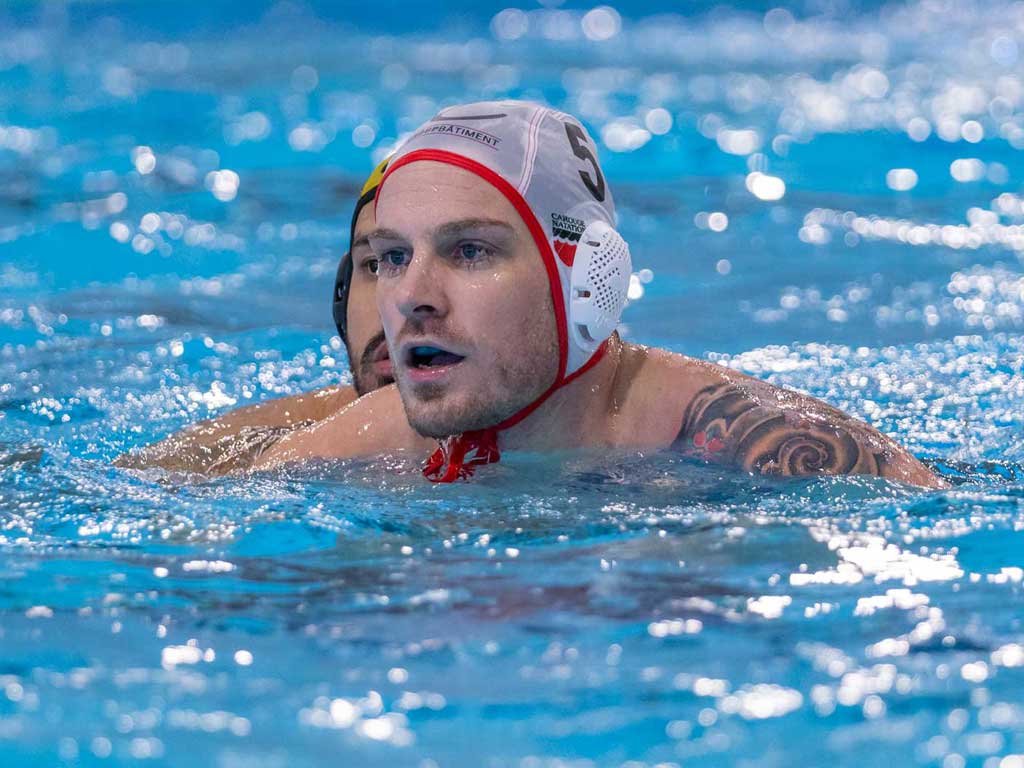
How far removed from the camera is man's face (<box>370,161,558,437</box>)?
11.7 feet

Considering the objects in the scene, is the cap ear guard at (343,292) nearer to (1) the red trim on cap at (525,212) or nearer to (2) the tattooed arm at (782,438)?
(1) the red trim on cap at (525,212)

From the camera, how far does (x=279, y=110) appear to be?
12336 millimetres

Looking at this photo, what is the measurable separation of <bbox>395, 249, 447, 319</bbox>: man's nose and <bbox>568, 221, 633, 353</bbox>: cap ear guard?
372 mm

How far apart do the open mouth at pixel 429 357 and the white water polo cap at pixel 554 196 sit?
28 cm

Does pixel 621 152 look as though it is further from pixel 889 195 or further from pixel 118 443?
pixel 118 443

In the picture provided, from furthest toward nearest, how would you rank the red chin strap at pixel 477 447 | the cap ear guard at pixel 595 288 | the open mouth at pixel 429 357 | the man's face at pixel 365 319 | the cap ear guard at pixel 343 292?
1. the cap ear guard at pixel 343 292
2. the man's face at pixel 365 319
3. the red chin strap at pixel 477 447
4. the cap ear guard at pixel 595 288
5. the open mouth at pixel 429 357

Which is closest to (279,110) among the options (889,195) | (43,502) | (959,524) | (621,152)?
(621,152)

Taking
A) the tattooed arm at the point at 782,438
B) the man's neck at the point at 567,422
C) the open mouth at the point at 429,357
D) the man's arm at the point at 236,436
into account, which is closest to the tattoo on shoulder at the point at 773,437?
the tattooed arm at the point at 782,438

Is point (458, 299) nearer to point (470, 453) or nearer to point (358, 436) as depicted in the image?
point (470, 453)

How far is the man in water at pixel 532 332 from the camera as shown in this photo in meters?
3.60

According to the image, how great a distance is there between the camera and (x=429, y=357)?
371cm

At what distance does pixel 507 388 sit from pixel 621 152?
7.64 m

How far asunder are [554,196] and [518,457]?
0.69 m

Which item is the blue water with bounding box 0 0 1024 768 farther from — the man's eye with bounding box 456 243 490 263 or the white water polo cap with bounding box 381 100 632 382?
the man's eye with bounding box 456 243 490 263
